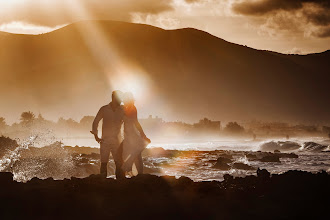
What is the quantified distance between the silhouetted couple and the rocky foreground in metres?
1.29

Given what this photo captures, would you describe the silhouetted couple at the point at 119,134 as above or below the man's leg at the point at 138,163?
above

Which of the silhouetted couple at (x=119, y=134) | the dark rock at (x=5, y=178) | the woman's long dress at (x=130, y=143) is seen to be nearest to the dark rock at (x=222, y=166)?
the silhouetted couple at (x=119, y=134)

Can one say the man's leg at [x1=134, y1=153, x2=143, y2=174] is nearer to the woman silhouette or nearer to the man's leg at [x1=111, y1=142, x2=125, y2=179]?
the woman silhouette

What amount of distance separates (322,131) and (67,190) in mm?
130281

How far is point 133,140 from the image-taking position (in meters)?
Result: 15.5

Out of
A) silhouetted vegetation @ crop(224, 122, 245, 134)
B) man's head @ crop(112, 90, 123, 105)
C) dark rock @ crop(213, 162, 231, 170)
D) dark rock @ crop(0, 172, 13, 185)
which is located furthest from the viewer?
silhouetted vegetation @ crop(224, 122, 245, 134)

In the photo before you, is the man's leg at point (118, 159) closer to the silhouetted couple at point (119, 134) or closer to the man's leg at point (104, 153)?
the silhouetted couple at point (119, 134)

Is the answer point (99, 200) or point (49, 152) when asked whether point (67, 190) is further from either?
point (49, 152)

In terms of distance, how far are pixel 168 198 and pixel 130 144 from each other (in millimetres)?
2968

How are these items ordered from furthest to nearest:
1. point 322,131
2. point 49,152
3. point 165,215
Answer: point 322,131 → point 49,152 → point 165,215

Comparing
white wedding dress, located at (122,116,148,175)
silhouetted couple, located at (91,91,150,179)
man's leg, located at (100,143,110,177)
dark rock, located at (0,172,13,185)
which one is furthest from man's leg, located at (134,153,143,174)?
dark rock, located at (0,172,13,185)

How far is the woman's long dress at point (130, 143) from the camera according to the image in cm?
1540

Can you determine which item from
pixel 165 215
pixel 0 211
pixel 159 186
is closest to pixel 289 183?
pixel 159 186

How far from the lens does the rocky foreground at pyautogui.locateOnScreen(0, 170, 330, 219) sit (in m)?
11.6
